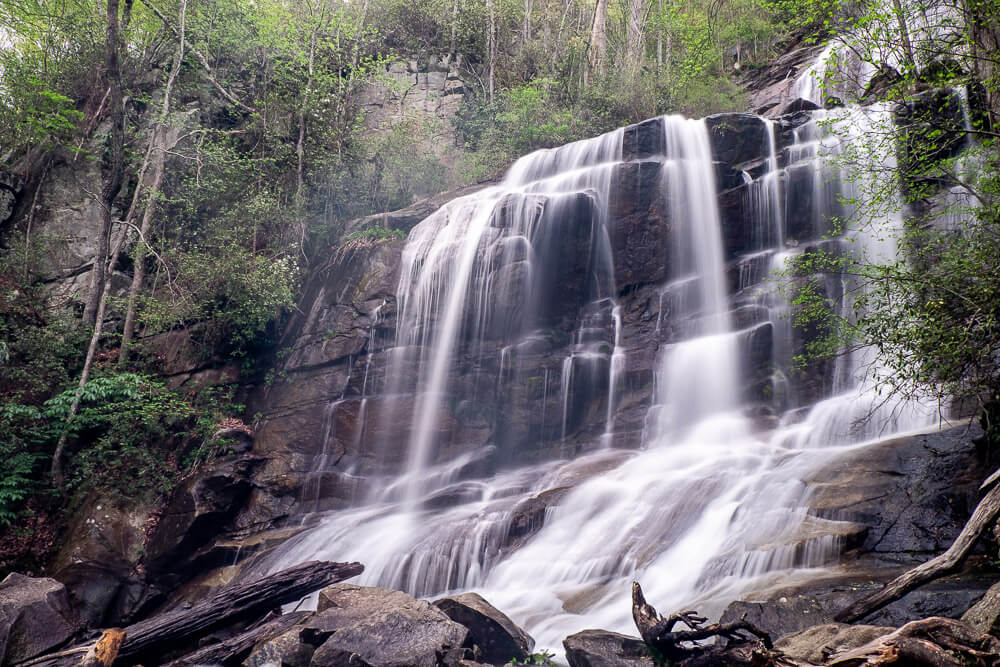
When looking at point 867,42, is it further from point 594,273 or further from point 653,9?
point 653,9

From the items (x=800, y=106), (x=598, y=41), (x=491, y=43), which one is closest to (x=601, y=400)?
(x=800, y=106)

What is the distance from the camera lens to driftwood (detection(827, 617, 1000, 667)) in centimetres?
395

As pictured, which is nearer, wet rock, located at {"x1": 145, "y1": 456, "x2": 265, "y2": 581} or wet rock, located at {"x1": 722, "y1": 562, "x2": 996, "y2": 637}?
wet rock, located at {"x1": 722, "y1": 562, "x2": 996, "y2": 637}

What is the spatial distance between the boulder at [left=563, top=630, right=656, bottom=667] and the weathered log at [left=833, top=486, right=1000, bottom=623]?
86.4 inches

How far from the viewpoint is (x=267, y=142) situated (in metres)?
20.9

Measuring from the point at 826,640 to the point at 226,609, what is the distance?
24.0 ft

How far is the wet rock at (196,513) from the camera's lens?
41.0ft

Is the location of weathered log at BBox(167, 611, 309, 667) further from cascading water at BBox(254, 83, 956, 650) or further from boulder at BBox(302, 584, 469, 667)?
cascading water at BBox(254, 83, 956, 650)

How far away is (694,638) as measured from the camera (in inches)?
213

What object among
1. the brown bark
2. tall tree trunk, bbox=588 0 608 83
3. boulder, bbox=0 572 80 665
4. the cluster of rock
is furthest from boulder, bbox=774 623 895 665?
tall tree trunk, bbox=588 0 608 83

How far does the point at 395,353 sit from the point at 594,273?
226 inches

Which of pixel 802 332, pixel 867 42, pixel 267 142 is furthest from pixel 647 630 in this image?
Answer: pixel 267 142

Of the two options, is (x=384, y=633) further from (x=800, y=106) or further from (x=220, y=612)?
(x=800, y=106)

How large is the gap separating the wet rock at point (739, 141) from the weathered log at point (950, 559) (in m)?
13.0
